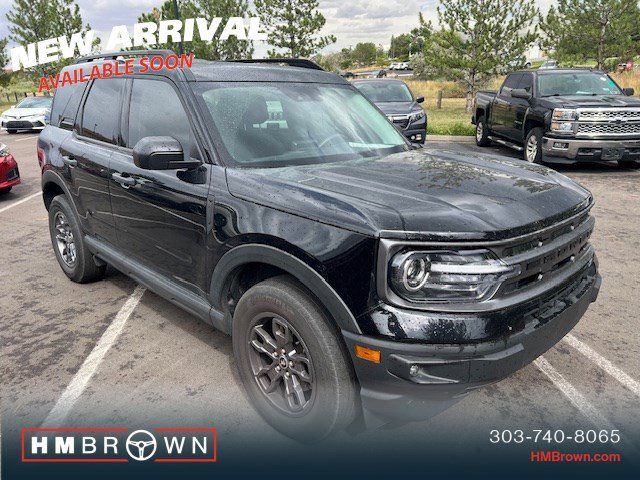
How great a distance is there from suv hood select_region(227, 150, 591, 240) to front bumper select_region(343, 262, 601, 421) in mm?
376

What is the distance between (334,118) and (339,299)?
1.71 metres

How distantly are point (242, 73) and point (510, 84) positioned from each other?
9826 millimetres

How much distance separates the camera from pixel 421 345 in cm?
212

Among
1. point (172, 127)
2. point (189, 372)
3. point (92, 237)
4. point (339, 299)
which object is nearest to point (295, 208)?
point (339, 299)

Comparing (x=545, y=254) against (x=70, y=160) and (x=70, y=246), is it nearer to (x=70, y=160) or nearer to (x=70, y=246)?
(x=70, y=160)

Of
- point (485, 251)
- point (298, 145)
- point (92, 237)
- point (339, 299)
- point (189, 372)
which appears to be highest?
point (298, 145)

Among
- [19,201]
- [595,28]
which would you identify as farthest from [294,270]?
[595,28]

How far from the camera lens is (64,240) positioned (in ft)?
16.6

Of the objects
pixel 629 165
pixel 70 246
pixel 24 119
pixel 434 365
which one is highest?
pixel 24 119

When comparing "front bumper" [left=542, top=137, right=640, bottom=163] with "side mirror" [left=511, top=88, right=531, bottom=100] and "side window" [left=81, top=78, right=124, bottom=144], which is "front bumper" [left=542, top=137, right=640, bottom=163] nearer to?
"side mirror" [left=511, top=88, right=531, bottom=100]

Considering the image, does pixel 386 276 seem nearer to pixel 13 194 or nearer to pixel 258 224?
pixel 258 224

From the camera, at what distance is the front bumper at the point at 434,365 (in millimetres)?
2119

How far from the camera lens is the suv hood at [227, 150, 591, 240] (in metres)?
2.18

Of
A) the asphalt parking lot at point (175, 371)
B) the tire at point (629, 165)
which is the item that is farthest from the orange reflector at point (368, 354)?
the tire at point (629, 165)
